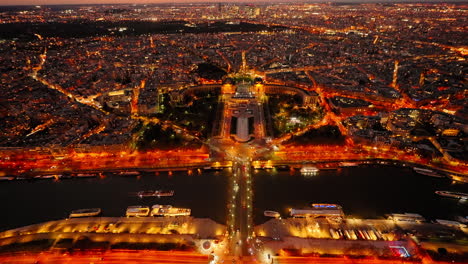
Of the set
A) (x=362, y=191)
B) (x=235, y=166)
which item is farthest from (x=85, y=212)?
(x=362, y=191)

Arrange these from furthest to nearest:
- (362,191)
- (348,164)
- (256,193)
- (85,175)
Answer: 1. (348,164)
2. (85,175)
3. (362,191)
4. (256,193)

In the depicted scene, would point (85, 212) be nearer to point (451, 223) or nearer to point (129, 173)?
point (129, 173)

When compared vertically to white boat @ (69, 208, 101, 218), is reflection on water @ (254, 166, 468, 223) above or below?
above

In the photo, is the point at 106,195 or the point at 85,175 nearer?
the point at 106,195

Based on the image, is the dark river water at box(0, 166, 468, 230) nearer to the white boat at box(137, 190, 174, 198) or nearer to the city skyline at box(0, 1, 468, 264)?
the city skyline at box(0, 1, 468, 264)

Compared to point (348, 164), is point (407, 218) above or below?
below

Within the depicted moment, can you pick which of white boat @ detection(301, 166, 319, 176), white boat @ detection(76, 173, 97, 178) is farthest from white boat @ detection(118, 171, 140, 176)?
white boat @ detection(301, 166, 319, 176)

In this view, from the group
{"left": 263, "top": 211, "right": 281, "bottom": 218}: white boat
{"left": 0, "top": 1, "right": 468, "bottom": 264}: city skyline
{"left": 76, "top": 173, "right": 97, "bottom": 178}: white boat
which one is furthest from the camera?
{"left": 76, "top": 173, "right": 97, "bottom": 178}: white boat

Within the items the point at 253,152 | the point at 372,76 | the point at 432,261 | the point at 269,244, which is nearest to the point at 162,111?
the point at 253,152

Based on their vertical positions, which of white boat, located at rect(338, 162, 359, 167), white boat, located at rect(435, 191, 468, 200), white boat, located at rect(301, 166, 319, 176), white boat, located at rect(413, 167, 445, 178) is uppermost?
white boat, located at rect(338, 162, 359, 167)

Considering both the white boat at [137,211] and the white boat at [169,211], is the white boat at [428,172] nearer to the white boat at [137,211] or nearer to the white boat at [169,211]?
the white boat at [169,211]
